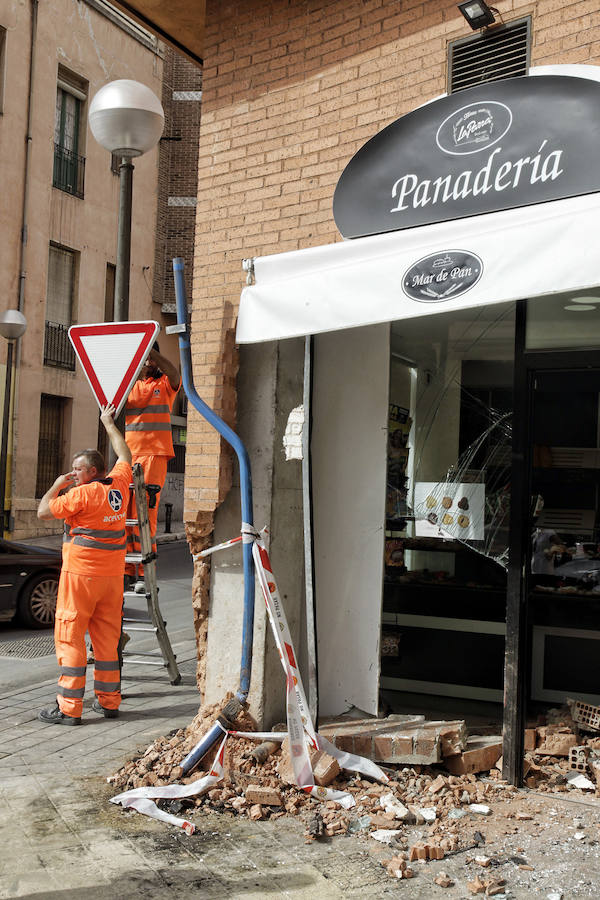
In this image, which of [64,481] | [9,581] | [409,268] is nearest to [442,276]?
[409,268]

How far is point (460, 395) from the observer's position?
22.6 feet

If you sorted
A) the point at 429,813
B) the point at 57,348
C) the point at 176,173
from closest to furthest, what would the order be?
the point at 429,813, the point at 57,348, the point at 176,173

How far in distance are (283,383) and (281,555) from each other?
114cm

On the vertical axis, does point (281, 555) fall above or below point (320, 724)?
above

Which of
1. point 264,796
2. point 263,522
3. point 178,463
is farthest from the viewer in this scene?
point 178,463

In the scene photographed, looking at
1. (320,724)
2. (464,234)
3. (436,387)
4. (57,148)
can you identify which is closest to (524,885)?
(320,724)

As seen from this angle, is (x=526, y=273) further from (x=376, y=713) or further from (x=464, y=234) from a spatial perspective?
(x=376, y=713)

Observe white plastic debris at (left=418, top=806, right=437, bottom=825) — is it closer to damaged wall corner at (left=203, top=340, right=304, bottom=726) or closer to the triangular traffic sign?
damaged wall corner at (left=203, top=340, right=304, bottom=726)

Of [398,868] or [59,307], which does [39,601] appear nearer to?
[398,868]

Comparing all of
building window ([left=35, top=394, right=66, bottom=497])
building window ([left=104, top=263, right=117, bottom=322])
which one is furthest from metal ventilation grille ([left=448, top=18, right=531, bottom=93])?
building window ([left=104, top=263, right=117, bottom=322])

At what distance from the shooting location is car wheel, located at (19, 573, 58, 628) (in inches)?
409

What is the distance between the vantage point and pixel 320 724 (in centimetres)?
553

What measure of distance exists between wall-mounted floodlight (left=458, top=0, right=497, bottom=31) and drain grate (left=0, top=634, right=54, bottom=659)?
6.85 meters

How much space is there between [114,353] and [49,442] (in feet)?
54.8
